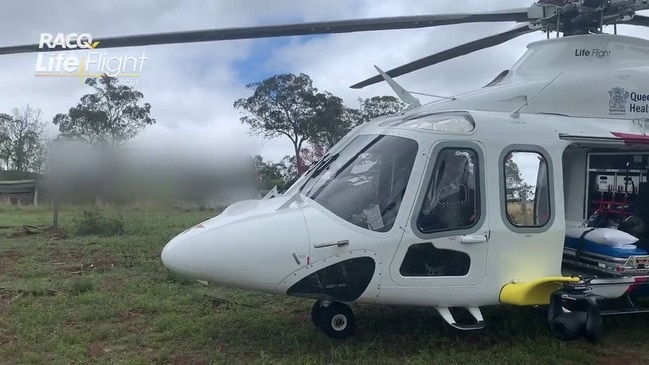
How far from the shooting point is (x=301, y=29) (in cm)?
539

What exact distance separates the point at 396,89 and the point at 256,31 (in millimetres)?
1696

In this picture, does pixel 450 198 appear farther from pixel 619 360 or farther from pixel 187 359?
pixel 187 359

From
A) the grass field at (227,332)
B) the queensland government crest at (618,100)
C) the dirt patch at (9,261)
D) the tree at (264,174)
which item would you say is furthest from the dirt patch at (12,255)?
the queensland government crest at (618,100)

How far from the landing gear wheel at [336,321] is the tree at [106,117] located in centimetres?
513

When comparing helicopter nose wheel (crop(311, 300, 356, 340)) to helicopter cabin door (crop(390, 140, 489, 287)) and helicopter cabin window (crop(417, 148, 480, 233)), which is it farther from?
helicopter cabin window (crop(417, 148, 480, 233))

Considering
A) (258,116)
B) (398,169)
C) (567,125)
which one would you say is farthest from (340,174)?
(258,116)

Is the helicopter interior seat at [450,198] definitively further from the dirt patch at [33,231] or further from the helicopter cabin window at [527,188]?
the dirt patch at [33,231]

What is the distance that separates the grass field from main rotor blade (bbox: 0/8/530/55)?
8.86ft

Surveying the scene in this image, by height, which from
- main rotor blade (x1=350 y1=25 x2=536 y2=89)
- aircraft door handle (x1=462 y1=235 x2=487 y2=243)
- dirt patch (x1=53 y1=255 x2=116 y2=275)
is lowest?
dirt patch (x1=53 y1=255 x2=116 y2=275)

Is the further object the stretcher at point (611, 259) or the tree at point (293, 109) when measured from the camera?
the tree at point (293, 109)

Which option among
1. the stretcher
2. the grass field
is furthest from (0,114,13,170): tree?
the stretcher

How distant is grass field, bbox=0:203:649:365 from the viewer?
16.3 ft

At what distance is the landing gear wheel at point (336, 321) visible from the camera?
16.9ft

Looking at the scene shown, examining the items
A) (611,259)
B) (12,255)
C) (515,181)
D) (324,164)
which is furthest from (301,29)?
(12,255)
